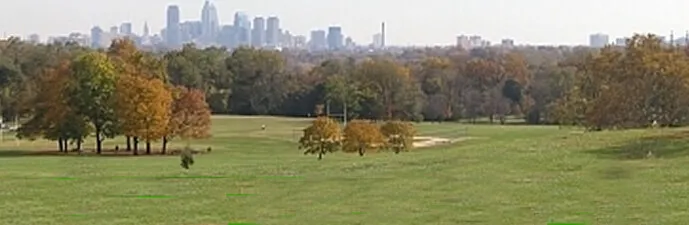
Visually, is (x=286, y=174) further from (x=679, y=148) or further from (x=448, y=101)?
(x=448, y=101)

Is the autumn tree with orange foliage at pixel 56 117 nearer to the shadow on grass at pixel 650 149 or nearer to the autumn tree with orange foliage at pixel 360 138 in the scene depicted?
the autumn tree with orange foliage at pixel 360 138

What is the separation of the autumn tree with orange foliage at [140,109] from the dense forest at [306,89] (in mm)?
59

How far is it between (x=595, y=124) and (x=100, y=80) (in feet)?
96.2

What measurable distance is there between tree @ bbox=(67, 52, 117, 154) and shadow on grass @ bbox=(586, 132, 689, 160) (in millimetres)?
39300

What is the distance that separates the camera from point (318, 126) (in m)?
55.0

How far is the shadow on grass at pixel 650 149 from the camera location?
3048cm

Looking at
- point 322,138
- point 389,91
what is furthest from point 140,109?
point 389,91

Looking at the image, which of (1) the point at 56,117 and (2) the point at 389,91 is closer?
(1) the point at 56,117

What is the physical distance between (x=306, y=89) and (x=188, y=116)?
41.1m

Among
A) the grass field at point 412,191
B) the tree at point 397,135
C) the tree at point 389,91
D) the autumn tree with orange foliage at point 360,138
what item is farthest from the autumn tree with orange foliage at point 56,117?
the tree at point 389,91

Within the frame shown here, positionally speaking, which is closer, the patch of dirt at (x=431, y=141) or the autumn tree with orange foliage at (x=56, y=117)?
the autumn tree with orange foliage at (x=56, y=117)

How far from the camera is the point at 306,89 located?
111062 millimetres

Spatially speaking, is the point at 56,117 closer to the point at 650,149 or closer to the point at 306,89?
the point at 650,149

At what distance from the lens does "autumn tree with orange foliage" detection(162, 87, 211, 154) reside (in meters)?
69.7
